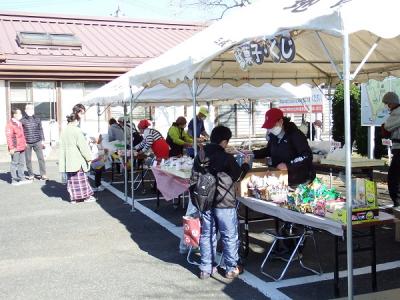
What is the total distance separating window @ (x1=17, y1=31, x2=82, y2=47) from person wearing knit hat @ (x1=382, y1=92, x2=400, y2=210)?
15.3 m

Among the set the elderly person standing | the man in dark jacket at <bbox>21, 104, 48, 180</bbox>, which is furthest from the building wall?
the elderly person standing

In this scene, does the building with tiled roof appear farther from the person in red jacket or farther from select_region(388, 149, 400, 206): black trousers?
select_region(388, 149, 400, 206): black trousers

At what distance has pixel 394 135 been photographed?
7398 millimetres

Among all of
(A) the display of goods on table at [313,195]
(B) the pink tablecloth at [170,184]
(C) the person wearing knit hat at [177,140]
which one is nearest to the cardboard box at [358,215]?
(A) the display of goods on table at [313,195]

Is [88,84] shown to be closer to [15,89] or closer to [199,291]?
[15,89]

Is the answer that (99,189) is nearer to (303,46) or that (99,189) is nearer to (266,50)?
(303,46)

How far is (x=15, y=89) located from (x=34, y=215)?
450 inches

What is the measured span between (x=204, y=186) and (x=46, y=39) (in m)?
17.0

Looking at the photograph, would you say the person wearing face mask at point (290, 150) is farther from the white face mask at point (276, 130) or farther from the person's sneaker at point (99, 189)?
the person's sneaker at point (99, 189)

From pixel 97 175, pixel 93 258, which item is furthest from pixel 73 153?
pixel 93 258

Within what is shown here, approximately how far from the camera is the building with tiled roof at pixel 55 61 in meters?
18.3

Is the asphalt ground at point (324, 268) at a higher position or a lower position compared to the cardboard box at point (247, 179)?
lower

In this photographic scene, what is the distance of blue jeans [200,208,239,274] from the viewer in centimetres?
487

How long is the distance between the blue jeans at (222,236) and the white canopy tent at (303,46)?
141 cm
